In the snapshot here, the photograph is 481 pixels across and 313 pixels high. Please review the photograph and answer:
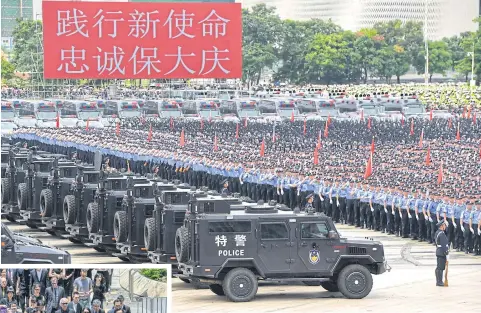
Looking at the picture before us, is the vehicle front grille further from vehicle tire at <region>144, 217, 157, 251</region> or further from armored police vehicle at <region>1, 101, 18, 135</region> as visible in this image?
armored police vehicle at <region>1, 101, 18, 135</region>

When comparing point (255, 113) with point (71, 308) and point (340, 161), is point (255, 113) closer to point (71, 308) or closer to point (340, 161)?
point (340, 161)

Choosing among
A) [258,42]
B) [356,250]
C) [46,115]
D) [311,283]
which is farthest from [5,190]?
[258,42]

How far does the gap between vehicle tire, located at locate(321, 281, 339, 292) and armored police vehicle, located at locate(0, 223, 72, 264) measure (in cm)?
416

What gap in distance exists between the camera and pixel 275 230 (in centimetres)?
2361

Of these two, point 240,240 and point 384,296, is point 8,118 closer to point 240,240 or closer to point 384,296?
point 384,296

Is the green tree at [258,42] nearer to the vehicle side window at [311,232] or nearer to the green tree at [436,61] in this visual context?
the green tree at [436,61]

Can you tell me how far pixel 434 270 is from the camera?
27.7 metres

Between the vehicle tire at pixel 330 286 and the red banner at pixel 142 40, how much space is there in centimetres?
4917

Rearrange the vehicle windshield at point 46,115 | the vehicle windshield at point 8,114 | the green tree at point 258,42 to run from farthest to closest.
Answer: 1. the green tree at point 258,42
2. the vehicle windshield at point 46,115
3. the vehicle windshield at point 8,114

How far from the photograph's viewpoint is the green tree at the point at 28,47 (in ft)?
352

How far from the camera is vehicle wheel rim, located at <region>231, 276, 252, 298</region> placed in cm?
2344

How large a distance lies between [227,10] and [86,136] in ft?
67.7

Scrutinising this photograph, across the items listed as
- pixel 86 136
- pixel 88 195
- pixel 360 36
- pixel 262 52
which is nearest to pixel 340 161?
pixel 86 136

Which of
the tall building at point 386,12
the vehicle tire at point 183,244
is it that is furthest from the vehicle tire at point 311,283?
the tall building at point 386,12
